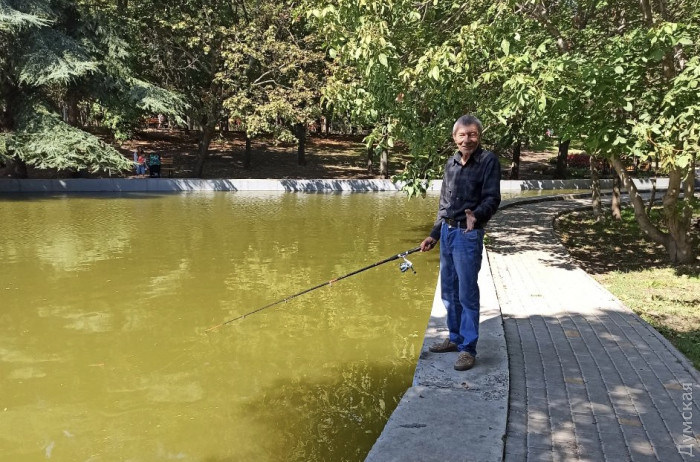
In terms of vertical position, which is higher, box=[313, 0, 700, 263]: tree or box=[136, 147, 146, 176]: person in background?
box=[313, 0, 700, 263]: tree

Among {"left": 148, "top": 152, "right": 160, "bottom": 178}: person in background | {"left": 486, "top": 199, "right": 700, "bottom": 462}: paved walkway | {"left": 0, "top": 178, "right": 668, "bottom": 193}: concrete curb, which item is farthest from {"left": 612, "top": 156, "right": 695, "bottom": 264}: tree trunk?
{"left": 148, "top": 152, "right": 160, "bottom": 178}: person in background

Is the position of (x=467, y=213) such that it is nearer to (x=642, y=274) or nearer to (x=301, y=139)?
(x=642, y=274)

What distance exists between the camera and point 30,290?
7.56 metres

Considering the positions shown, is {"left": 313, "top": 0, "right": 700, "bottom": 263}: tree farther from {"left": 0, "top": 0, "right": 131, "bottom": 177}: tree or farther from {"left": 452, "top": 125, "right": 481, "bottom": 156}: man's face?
{"left": 0, "top": 0, "right": 131, "bottom": 177}: tree

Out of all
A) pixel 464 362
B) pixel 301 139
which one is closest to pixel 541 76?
pixel 464 362

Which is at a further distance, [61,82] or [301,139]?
[301,139]

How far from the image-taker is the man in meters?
4.11

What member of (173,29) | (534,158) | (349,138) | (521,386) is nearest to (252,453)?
(521,386)

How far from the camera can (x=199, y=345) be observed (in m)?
5.64

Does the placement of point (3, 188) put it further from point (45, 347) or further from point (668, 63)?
point (668, 63)

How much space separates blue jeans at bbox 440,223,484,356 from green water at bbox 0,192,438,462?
83cm

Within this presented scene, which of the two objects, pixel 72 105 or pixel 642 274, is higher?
pixel 72 105

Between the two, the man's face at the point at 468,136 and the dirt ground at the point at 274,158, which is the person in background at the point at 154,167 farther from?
the man's face at the point at 468,136

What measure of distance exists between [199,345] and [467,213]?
10.1 ft
